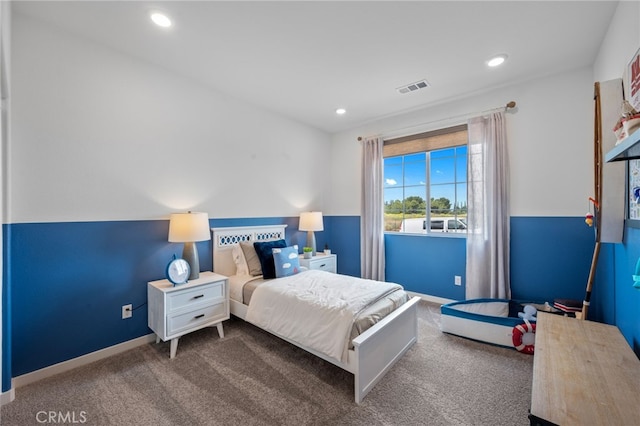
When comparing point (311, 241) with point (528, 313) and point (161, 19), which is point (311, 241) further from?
point (161, 19)

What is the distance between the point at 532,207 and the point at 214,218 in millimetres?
3821

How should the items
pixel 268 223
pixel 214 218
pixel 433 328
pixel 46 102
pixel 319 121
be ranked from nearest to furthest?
pixel 46 102, pixel 433 328, pixel 214 218, pixel 268 223, pixel 319 121

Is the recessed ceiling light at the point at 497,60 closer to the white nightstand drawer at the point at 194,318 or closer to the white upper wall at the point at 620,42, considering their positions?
the white upper wall at the point at 620,42

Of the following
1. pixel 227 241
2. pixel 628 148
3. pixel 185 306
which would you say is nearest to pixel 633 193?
pixel 628 148

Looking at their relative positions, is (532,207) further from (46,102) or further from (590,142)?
(46,102)

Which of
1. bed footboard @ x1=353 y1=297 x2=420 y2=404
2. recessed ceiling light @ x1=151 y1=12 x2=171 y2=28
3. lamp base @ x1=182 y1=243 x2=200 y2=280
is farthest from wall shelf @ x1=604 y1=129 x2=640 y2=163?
lamp base @ x1=182 y1=243 x2=200 y2=280

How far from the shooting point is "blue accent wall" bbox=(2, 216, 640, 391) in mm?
1910

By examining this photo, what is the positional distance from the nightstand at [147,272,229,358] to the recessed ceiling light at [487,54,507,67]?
3580 mm

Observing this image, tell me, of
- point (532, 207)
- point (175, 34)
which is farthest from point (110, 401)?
point (532, 207)

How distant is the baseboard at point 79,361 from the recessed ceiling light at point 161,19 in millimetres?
2879

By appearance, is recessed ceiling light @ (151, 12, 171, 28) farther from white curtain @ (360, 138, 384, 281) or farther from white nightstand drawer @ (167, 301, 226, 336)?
white curtain @ (360, 138, 384, 281)

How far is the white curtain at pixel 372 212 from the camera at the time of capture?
4.10m

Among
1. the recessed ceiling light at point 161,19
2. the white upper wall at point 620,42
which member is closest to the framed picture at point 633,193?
the white upper wall at point 620,42

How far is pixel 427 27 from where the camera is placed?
213cm
